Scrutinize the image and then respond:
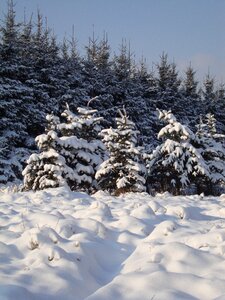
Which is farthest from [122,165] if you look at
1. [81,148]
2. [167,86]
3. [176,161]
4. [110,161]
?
[167,86]

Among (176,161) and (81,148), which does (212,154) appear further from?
(81,148)

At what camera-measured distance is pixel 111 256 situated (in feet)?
14.9

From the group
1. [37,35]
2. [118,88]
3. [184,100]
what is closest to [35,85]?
[37,35]

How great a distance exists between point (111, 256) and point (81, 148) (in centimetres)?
1200

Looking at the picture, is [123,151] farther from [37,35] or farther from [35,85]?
[37,35]

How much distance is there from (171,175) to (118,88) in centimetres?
1723

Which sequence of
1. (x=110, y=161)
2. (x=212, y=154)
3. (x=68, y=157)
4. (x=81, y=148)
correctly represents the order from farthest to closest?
(x=212, y=154) → (x=81, y=148) → (x=68, y=157) → (x=110, y=161)

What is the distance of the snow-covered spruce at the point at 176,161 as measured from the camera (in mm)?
16953

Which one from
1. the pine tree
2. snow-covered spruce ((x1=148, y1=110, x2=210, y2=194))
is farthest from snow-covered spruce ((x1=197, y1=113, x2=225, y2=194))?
the pine tree

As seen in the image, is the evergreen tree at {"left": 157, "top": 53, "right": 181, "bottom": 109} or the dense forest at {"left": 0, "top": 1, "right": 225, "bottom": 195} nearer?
the dense forest at {"left": 0, "top": 1, "right": 225, "bottom": 195}

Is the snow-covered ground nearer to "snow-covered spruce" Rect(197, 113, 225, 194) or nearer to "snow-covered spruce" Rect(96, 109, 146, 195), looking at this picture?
"snow-covered spruce" Rect(96, 109, 146, 195)

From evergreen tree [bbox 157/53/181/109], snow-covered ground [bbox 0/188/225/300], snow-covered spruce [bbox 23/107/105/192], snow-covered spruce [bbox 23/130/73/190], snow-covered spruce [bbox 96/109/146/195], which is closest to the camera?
snow-covered ground [bbox 0/188/225/300]

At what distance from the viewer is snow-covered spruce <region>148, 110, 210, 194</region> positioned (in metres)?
17.0

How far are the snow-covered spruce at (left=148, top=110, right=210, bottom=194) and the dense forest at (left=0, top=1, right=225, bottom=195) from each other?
0.82 m
